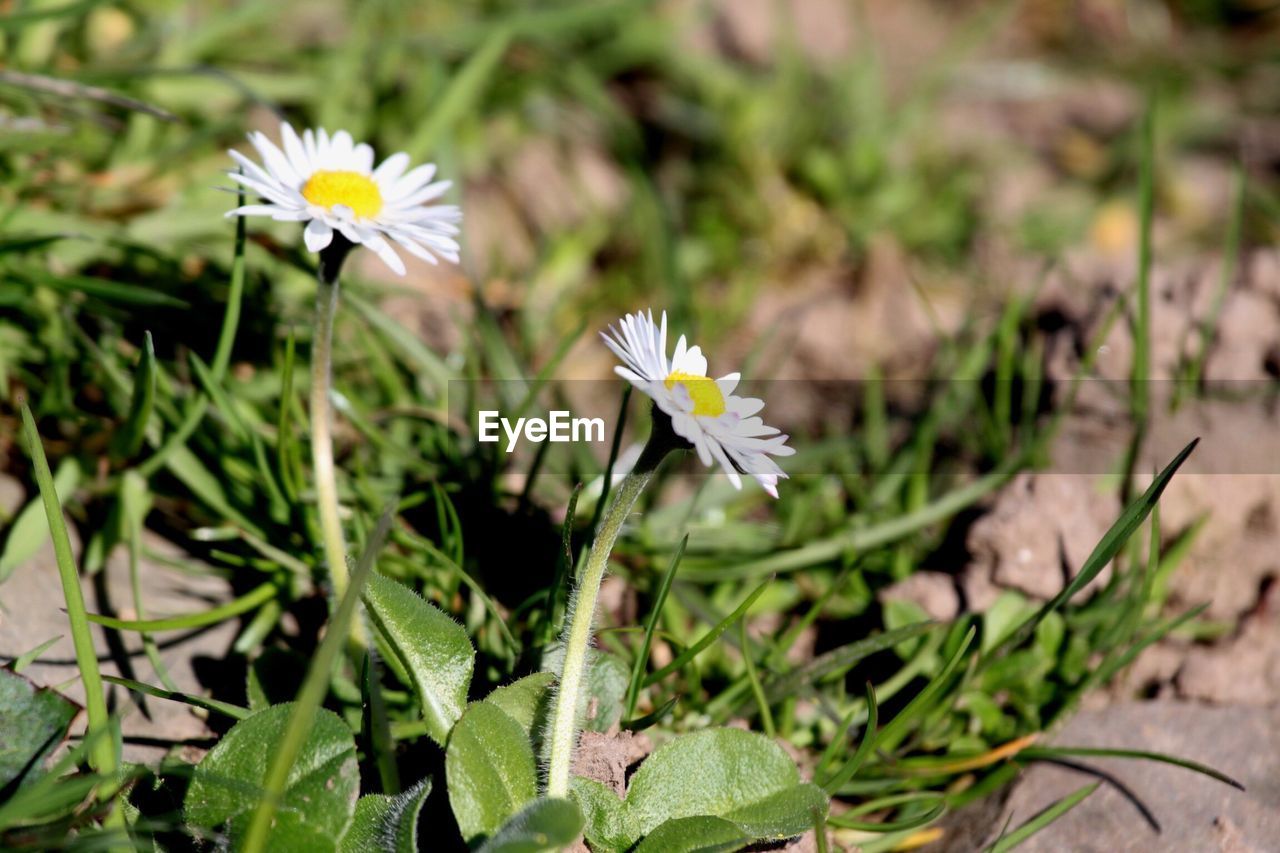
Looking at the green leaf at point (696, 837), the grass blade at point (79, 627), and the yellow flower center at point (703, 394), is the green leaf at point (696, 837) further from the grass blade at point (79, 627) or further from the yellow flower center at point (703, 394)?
the grass blade at point (79, 627)

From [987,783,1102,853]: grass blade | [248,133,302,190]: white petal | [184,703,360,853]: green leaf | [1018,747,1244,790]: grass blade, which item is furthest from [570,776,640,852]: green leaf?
[248,133,302,190]: white petal

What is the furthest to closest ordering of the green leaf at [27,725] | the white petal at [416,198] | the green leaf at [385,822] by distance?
the white petal at [416,198] < the green leaf at [27,725] < the green leaf at [385,822]

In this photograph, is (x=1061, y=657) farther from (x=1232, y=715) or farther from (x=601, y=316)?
(x=601, y=316)

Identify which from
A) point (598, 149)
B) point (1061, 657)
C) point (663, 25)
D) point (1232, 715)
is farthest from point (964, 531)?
point (663, 25)

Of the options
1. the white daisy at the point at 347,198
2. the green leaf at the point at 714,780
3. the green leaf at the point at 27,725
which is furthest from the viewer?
the white daisy at the point at 347,198

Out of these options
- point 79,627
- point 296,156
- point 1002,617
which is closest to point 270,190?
point 296,156

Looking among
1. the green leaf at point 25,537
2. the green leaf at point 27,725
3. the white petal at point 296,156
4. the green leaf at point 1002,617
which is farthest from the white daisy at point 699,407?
the green leaf at point 25,537

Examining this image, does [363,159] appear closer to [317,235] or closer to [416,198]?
[416,198]
